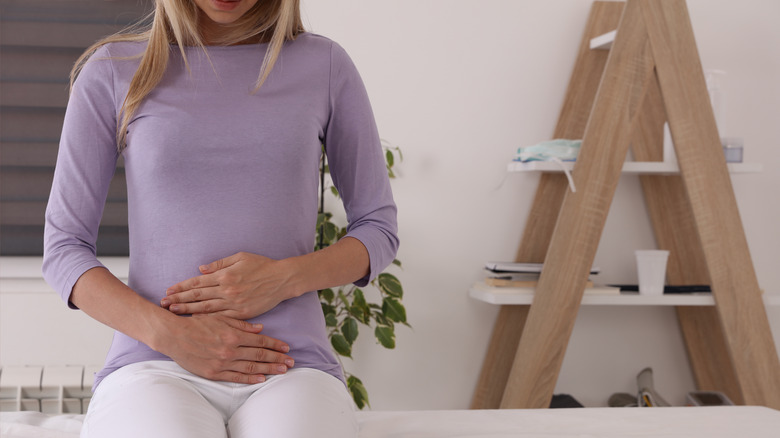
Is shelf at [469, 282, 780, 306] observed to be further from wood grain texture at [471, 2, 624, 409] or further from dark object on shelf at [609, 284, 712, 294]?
wood grain texture at [471, 2, 624, 409]

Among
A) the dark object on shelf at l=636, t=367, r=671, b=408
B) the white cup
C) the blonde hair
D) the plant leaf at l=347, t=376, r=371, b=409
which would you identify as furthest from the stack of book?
the blonde hair

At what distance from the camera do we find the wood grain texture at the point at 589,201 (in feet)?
7.07

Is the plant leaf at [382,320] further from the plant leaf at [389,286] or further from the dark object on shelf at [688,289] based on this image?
the dark object on shelf at [688,289]

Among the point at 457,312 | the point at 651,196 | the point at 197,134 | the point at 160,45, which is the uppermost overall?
the point at 160,45

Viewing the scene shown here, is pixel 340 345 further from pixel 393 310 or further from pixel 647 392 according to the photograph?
pixel 647 392

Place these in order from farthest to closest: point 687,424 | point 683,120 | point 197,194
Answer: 1. point 683,120
2. point 687,424
3. point 197,194

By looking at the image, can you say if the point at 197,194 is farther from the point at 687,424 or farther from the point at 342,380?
the point at 687,424

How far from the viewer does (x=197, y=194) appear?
1.09m

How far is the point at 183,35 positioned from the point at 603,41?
1.56 m

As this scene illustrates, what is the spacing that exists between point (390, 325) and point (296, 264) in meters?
1.23

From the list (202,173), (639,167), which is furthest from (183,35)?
(639,167)

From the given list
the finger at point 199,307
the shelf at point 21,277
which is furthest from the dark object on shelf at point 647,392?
the shelf at point 21,277

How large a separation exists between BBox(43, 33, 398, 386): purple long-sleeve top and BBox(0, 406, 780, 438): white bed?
0.25 m

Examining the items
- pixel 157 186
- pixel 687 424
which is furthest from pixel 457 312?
pixel 157 186
